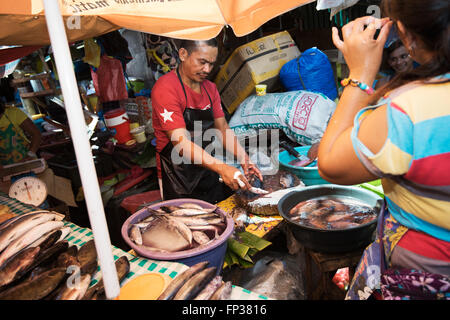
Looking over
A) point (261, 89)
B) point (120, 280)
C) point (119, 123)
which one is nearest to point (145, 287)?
point (120, 280)

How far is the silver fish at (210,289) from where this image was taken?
3.93 ft

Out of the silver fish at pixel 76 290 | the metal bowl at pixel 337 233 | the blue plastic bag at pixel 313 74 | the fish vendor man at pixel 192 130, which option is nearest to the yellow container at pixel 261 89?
the blue plastic bag at pixel 313 74

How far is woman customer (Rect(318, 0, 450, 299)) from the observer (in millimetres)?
957

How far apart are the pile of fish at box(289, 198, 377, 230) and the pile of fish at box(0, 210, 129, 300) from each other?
3.96 feet

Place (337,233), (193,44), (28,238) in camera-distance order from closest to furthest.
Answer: (28,238), (337,233), (193,44)

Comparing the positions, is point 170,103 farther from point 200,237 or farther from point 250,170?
point 200,237

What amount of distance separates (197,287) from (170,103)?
1.80 metres

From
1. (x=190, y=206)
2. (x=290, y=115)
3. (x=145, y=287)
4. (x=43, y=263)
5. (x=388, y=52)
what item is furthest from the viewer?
(x=290, y=115)

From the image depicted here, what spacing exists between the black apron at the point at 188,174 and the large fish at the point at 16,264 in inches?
64.1

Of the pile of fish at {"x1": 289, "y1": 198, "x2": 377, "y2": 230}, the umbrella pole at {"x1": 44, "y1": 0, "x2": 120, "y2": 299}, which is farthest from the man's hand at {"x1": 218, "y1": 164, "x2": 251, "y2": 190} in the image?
the umbrella pole at {"x1": 44, "y1": 0, "x2": 120, "y2": 299}

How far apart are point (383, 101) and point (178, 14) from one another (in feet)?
5.25

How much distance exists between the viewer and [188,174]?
3.13m

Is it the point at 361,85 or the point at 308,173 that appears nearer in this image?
the point at 361,85
